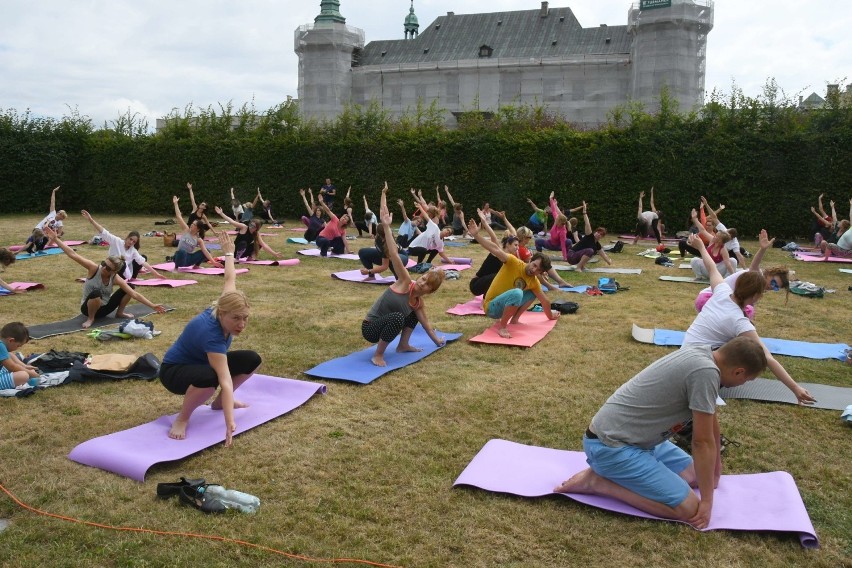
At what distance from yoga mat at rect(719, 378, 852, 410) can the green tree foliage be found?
15.9 metres

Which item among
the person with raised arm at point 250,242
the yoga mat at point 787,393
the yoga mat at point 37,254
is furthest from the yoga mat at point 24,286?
the yoga mat at point 787,393

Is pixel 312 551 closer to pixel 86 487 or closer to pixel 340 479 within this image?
pixel 340 479

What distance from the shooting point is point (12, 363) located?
6293mm

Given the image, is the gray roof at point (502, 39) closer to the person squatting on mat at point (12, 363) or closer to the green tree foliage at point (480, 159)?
the green tree foliage at point (480, 159)

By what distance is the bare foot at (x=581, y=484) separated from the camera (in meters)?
4.39

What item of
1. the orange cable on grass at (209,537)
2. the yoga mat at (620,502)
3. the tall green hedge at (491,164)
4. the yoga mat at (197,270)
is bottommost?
the orange cable on grass at (209,537)

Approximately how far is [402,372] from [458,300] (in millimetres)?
4088

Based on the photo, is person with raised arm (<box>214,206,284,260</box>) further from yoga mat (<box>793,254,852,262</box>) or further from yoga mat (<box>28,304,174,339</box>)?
yoga mat (<box>793,254,852,262</box>)

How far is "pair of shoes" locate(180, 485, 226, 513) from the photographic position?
13.7 feet

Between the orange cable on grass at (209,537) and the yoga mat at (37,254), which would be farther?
the yoga mat at (37,254)

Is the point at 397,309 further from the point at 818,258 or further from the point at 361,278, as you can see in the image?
the point at 818,258

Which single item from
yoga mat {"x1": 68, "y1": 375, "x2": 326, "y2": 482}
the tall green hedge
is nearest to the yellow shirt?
yoga mat {"x1": 68, "y1": 375, "x2": 326, "y2": 482}

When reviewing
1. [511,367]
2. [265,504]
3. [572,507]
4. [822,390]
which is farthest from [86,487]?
[822,390]

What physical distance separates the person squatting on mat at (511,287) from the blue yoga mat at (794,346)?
5.05 feet
